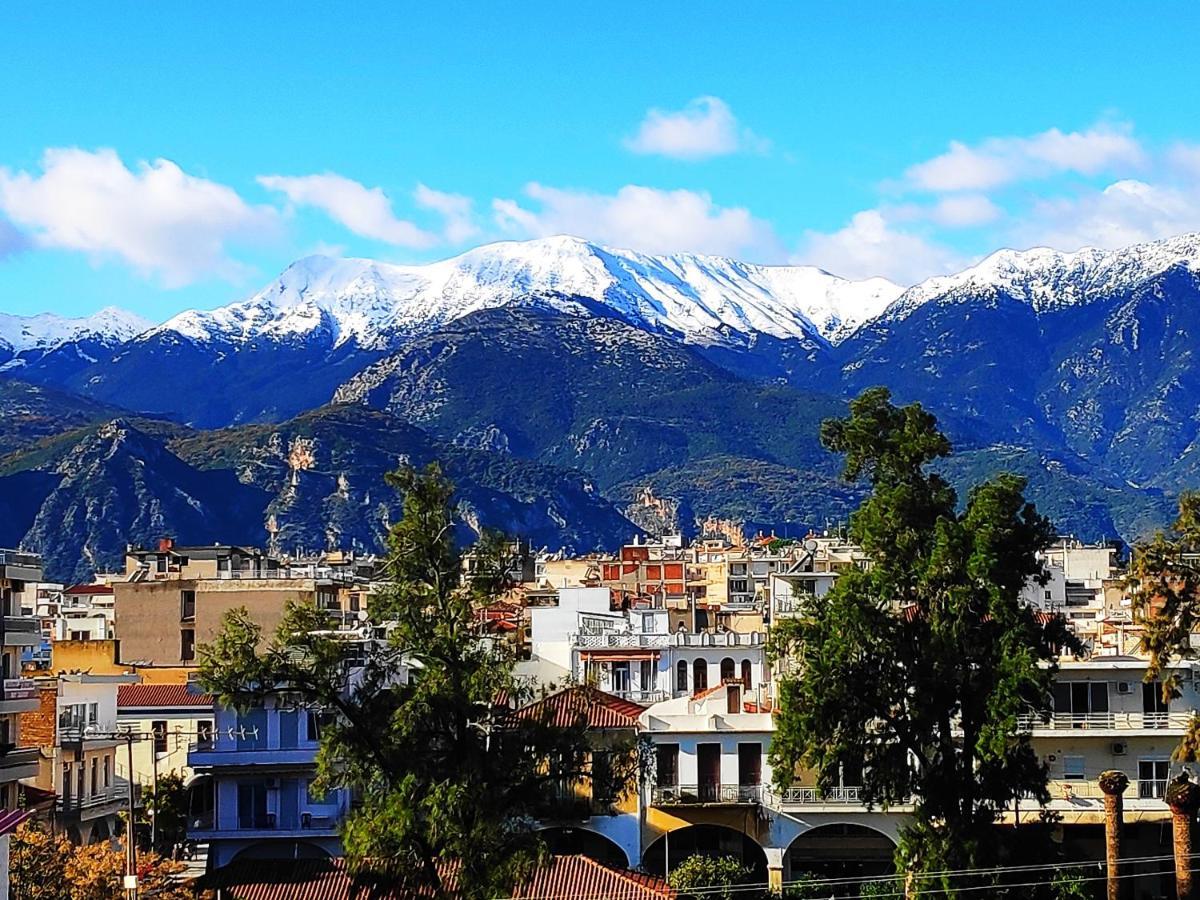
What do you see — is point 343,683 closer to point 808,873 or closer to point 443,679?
point 443,679

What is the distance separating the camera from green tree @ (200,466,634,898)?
49406mm

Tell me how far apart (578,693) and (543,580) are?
132740mm

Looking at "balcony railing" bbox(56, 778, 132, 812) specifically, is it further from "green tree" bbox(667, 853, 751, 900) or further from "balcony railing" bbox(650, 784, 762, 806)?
"green tree" bbox(667, 853, 751, 900)

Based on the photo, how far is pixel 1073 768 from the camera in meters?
71.9

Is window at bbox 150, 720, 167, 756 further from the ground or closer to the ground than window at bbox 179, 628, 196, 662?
closer to the ground

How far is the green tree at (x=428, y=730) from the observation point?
162ft

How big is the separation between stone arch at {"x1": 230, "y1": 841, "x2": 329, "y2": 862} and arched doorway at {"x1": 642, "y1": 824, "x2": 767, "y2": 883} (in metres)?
9.99

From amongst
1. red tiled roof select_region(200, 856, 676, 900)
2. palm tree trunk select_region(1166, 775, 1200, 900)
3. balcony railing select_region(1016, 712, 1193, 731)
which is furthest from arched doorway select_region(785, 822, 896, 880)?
palm tree trunk select_region(1166, 775, 1200, 900)

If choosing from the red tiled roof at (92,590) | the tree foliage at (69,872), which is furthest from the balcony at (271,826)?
the red tiled roof at (92,590)

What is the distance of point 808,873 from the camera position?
231ft

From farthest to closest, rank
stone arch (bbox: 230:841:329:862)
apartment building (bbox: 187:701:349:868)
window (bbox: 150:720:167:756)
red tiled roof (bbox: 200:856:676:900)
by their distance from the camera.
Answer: window (bbox: 150:720:167:756), apartment building (bbox: 187:701:349:868), stone arch (bbox: 230:841:329:862), red tiled roof (bbox: 200:856:676:900)

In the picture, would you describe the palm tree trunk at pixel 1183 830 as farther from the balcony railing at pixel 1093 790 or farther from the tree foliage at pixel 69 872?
the tree foliage at pixel 69 872

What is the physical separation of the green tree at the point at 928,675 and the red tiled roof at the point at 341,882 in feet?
21.2

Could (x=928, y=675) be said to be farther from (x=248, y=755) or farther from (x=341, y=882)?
(x=248, y=755)
